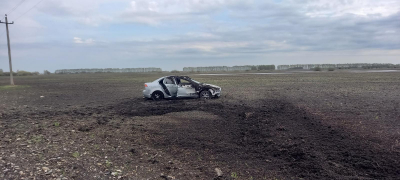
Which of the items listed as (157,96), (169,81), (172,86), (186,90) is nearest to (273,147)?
(186,90)

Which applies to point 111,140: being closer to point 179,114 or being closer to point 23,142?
point 23,142

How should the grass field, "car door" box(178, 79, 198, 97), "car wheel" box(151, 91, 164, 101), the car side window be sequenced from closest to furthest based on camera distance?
the grass field
"car door" box(178, 79, 198, 97)
the car side window
"car wheel" box(151, 91, 164, 101)

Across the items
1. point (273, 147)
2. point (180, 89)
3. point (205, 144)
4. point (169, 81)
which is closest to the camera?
point (273, 147)

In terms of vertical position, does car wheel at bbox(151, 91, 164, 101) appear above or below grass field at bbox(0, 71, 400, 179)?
above

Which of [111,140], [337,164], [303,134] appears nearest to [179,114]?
[111,140]

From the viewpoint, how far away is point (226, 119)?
1112cm

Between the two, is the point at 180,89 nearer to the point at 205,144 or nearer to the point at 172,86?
the point at 172,86

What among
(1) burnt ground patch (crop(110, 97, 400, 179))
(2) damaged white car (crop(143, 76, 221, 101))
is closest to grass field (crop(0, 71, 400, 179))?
(1) burnt ground patch (crop(110, 97, 400, 179))

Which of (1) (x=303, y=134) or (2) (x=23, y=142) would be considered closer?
(2) (x=23, y=142)

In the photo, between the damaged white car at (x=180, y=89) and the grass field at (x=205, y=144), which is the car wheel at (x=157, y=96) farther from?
the grass field at (x=205, y=144)

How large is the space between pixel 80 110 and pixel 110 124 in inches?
160

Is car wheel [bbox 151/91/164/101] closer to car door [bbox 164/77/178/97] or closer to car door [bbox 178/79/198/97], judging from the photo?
car door [bbox 164/77/178/97]

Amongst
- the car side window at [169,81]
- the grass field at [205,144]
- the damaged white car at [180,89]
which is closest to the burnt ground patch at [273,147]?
the grass field at [205,144]

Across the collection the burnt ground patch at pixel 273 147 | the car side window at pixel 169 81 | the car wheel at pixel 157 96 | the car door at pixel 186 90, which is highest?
the car side window at pixel 169 81
